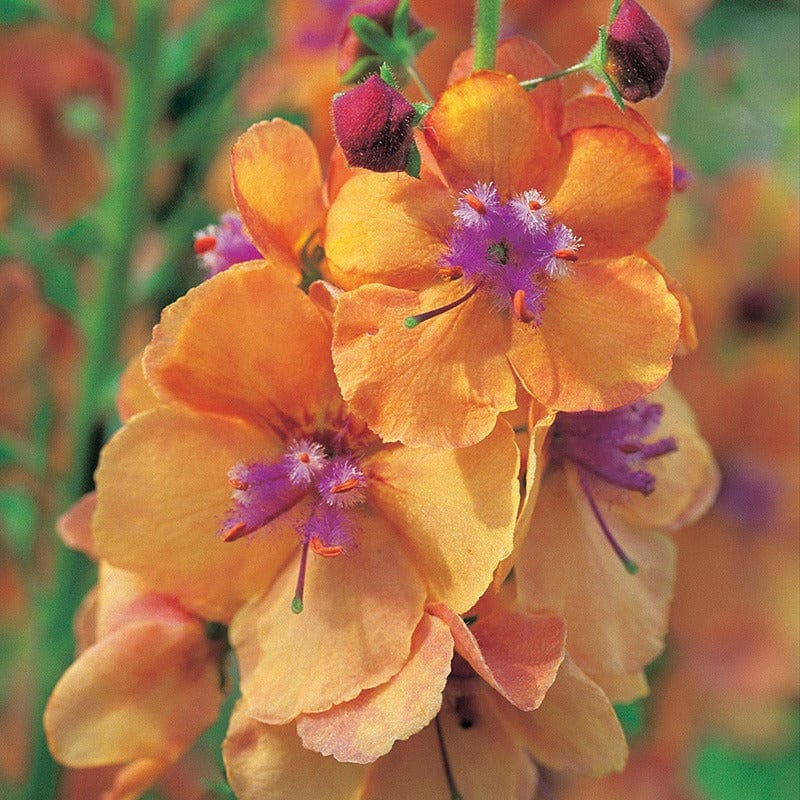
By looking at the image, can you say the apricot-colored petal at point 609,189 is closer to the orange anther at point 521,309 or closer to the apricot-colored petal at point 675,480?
the orange anther at point 521,309

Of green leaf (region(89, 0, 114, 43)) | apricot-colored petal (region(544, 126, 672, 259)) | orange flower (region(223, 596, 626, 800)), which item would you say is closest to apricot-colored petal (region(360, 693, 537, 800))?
orange flower (region(223, 596, 626, 800))

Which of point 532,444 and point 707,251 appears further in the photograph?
point 707,251

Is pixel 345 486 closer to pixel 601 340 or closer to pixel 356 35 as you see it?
pixel 601 340

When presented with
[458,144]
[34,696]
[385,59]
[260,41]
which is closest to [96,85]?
[260,41]

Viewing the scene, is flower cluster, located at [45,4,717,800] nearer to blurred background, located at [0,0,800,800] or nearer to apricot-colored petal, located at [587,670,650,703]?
apricot-colored petal, located at [587,670,650,703]

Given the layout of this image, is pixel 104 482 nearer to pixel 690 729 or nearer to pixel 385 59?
pixel 385 59

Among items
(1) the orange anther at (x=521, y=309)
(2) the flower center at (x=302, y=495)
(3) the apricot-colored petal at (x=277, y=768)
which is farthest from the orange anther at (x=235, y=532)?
(1) the orange anther at (x=521, y=309)
